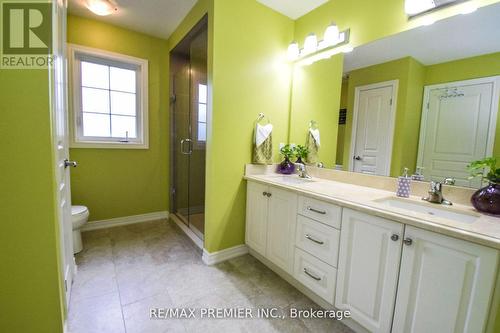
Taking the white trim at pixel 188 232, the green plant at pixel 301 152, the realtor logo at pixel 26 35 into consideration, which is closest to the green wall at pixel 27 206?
the realtor logo at pixel 26 35

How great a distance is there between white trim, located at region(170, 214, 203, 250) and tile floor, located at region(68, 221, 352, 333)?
0.21 ft

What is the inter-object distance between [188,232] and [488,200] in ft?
8.22

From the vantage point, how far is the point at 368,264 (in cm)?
118

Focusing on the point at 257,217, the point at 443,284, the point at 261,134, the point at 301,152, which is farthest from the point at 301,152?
the point at 443,284

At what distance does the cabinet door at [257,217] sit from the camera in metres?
1.93

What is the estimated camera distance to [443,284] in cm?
93

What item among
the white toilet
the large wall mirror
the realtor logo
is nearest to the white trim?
the white toilet

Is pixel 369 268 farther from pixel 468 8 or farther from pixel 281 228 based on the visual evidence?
pixel 468 8

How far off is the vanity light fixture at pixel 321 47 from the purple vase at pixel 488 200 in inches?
53.5

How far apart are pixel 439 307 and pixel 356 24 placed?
1957mm

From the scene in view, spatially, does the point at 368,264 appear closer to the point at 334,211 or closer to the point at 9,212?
the point at 334,211

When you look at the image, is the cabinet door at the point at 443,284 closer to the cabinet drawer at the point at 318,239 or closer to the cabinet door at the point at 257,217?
the cabinet drawer at the point at 318,239

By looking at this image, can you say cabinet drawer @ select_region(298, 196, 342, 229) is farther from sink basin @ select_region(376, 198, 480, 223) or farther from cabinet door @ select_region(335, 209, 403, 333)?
sink basin @ select_region(376, 198, 480, 223)

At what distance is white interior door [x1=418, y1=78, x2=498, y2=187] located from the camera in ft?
4.04
